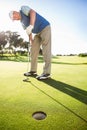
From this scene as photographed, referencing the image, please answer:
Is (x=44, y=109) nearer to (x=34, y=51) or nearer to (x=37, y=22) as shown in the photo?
(x=37, y=22)

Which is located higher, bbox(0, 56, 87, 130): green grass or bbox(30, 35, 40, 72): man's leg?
bbox(30, 35, 40, 72): man's leg

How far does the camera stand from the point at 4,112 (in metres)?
2.75

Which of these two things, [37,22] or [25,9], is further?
[37,22]

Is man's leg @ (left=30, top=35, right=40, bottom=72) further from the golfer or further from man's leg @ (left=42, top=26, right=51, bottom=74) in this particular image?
man's leg @ (left=42, top=26, right=51, bottom=74)

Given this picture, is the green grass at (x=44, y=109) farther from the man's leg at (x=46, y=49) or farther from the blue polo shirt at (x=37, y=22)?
the blue polo shirt at (x=37, y=22)

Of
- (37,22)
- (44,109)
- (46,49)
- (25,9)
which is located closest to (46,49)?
(46,49)

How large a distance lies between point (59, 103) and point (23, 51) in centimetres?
9674

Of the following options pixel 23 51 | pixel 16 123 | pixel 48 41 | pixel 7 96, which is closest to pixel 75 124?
pixel 16 123

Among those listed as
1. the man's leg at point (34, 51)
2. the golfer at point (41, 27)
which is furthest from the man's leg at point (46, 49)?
the man's leg at point (34, 51)

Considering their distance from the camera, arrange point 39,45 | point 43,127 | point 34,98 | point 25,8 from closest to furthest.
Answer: point 43,127 < point 34,98 < point 25,8 < point 39,45

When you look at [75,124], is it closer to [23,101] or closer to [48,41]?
[23,101]

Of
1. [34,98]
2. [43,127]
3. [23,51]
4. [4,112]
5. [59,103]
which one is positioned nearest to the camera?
[43,127]

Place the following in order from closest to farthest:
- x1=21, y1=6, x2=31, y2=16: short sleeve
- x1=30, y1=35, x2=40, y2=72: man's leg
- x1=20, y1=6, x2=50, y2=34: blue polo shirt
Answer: x1=21, y1=6, x2=31, y2=16: short sleeve → x1=20, y1=6, x2=50, y2=34: blue polo shirt → x1=30, y1=35, x2=40, y2=72: man's leg

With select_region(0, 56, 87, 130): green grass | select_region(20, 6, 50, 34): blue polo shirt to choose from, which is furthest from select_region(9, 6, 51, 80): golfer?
→ select_region(0, 56, 87, 130): green grass
